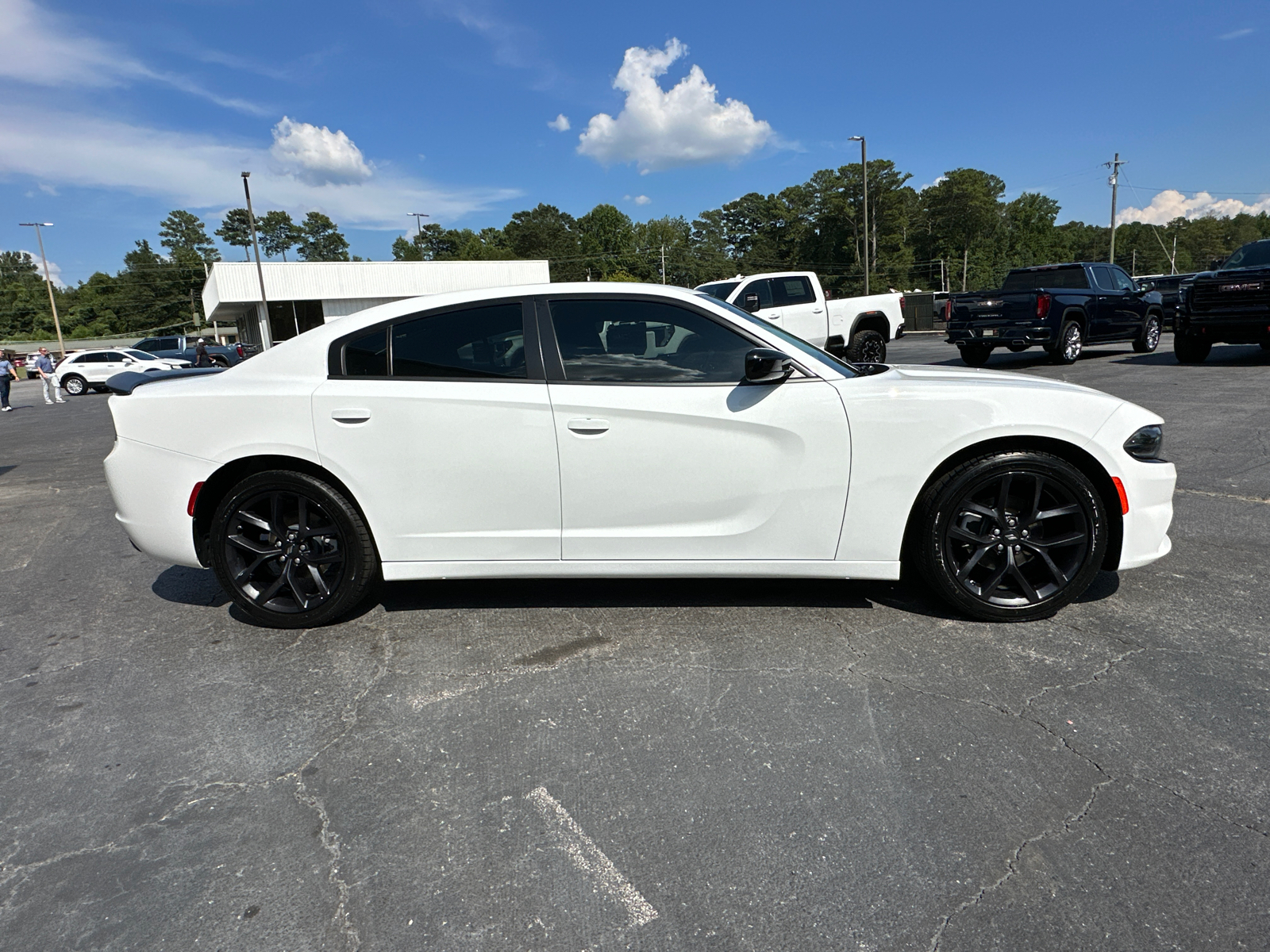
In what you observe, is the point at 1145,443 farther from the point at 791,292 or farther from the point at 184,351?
the point at 184,351

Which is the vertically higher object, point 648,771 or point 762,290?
point 762,290

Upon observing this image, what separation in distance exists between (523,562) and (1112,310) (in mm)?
14772

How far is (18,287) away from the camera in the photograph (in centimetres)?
10450

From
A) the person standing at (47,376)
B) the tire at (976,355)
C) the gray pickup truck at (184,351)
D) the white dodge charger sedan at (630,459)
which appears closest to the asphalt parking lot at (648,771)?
the white dodge charger sedan at (630,459)

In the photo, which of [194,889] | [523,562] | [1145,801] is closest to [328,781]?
[194,889]

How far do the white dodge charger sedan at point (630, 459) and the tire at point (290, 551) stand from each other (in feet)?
0.04

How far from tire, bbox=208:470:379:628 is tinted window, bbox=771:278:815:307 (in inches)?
472

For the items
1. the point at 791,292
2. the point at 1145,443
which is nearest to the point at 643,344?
the point at 1145,443

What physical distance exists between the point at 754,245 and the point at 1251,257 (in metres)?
105

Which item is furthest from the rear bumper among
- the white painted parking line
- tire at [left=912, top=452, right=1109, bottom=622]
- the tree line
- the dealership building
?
the tree line

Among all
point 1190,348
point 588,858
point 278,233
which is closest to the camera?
point 588,858

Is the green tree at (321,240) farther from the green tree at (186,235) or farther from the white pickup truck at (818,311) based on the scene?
the white pickup truck at (818,311)

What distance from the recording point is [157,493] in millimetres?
3703

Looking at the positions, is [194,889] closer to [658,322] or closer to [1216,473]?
[658,322]
